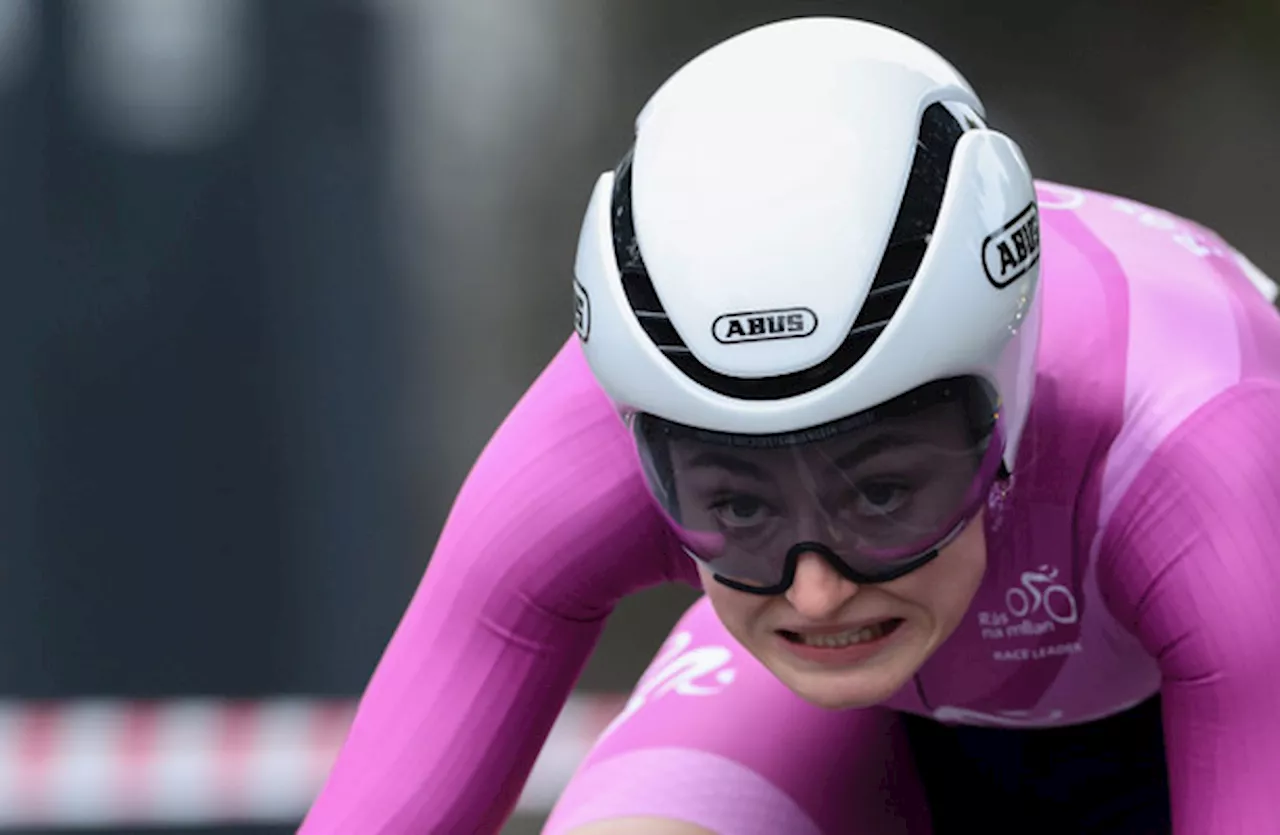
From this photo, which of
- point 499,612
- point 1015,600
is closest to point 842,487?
point 1015,600

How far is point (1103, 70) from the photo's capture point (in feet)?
22.1

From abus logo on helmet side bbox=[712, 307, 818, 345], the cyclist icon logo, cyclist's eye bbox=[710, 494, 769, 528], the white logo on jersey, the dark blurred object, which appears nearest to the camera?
abus logo on helmet side bbox=[712, 307, 818, 345]

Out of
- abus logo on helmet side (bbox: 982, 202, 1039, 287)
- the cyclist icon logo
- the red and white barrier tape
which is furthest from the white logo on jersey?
the red and white barrier tape

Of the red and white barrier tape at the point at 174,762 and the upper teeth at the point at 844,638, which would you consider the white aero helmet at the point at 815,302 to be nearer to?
the upper teeth at the point at 844,638

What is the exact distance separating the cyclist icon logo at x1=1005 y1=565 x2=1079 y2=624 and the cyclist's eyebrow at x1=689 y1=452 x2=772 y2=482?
1.04 feet

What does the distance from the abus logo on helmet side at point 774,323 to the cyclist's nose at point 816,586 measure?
192 millimetres

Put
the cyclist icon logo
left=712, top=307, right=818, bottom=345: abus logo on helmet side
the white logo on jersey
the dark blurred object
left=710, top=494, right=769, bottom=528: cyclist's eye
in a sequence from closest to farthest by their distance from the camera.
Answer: left=712, top=307, right=818, bottom=345: abus logo on helmet side, left=710, top=494, right=769, bottom=528: cyclist's eye, the cyclist icon logo, the white logo on jersey, the dark blurred object

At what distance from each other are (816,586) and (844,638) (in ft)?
0.25

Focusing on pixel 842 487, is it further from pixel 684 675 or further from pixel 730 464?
pixel 684 675

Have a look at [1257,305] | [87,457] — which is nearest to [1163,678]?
[1257,305]

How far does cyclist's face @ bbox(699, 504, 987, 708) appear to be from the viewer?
1.71 metres

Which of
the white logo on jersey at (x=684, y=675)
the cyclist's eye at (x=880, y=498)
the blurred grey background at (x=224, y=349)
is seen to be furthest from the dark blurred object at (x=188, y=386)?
the cyclist's eye at (x=880, y=498)

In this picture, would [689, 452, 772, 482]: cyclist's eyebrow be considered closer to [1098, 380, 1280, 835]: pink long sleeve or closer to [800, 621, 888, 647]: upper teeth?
[800, 621, 888, 647]: upper teeth

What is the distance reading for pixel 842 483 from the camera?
1641 millimetres
